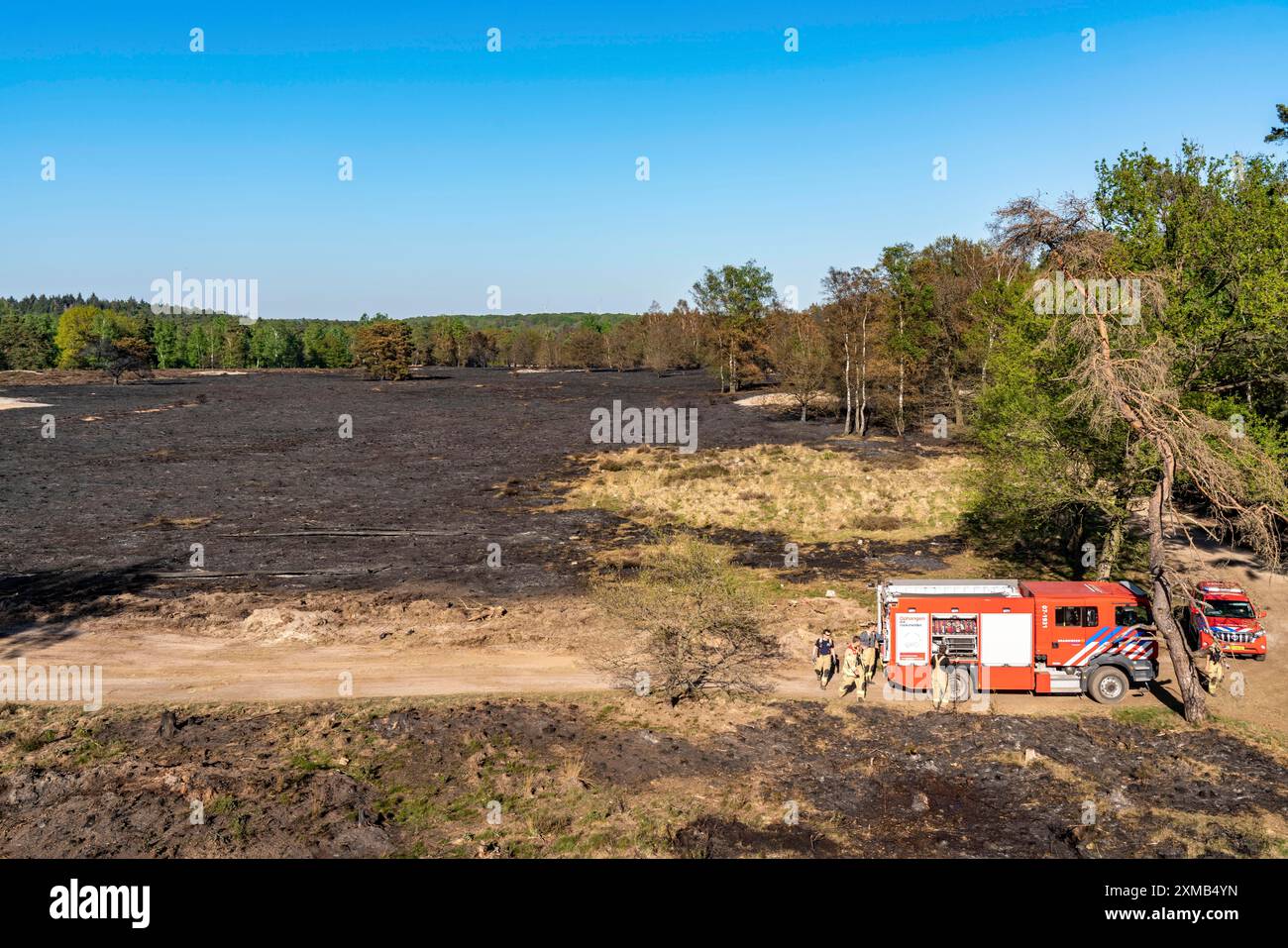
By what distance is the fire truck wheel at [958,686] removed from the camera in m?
24.1

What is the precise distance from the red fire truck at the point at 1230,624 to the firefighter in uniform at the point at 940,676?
8.47 meters

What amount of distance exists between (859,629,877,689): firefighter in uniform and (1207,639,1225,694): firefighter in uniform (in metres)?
9.48

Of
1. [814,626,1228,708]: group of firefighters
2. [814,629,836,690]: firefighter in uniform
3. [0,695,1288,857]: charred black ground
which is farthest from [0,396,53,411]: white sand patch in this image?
[814,626,1228,708]: group of firefighters

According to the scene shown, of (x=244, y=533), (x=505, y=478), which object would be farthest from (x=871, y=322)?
(x=244, y=533)

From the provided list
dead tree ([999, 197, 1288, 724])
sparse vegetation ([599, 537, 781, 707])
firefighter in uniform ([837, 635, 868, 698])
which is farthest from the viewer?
sparse vegetation ([599, 537, 781, 707])

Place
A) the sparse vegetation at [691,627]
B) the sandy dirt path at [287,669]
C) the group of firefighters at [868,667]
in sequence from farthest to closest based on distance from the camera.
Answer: the sandy dirt path at [287,669]
the sparse vegetation at [691,627]
the group of firefighters at [868,667]

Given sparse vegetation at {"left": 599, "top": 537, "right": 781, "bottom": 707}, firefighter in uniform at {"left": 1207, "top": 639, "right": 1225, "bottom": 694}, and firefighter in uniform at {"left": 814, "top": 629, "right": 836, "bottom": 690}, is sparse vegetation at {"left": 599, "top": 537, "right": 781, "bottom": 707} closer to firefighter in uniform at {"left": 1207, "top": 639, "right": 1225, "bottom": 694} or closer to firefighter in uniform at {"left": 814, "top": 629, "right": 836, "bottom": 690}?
firefighter in uniform at {"left": 814, "top": 629, "right": 836, "bottom": 690}

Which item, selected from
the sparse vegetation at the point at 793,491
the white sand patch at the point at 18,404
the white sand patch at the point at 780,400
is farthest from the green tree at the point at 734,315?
the white sand patch at the point at 18,404

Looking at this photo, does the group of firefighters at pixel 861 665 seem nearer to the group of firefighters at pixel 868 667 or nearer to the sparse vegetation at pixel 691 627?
the group of firefighters at pixel 868 667

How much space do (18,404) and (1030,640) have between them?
128m

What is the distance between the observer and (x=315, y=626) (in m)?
30.7

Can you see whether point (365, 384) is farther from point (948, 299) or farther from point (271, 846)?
point (271, 846)

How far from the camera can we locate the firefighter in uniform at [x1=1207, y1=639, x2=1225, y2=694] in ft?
79.7

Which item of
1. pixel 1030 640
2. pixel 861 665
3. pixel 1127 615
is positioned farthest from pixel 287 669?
pixel 1127 615
